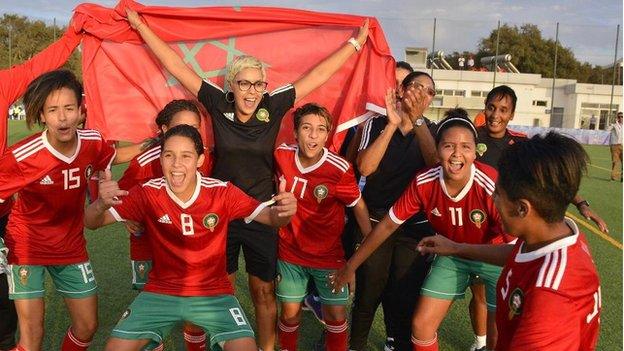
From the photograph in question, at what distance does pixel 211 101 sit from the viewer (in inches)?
161

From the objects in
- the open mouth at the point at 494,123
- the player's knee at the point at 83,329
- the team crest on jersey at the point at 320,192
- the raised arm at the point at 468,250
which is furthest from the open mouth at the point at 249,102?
the open mouth at the point at 494,123

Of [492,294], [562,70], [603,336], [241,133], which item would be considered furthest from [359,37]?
[562,70]

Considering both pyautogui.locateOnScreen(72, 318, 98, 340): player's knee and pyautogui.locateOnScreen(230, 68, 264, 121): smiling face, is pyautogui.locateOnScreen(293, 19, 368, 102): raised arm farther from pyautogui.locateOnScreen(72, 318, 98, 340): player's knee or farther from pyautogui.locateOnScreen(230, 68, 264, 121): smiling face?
pyautogui.locateOnScreen(72, 318, 98, 340): player's knee

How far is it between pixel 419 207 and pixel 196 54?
8.64 feet

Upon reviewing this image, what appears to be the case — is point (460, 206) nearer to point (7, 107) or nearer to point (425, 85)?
point (425, 85)

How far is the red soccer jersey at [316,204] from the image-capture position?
411cm

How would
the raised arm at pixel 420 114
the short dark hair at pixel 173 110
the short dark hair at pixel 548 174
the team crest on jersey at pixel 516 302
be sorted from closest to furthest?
the short dark hair at pixel 548 174 < the team crest on jersey at pixel 516 302 < the raised arm at pixel 420 114 < the short dark hair at pixel 173 110

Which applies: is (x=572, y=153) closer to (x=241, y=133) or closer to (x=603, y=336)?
(x=241, y=133)

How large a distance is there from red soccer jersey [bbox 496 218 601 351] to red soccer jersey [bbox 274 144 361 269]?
1946 millimetres

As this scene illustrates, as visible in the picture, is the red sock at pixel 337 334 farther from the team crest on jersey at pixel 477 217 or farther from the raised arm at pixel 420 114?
the raised arm at pixel 420 114

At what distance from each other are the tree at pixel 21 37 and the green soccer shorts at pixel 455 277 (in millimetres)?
35681

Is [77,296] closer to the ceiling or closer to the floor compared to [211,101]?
closer to the floor

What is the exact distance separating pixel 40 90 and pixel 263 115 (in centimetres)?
148

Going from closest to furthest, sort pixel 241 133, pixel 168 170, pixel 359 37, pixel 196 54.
A: pixel 168 170
pixel 241 133
pixel 359 37
pixel 196 54
